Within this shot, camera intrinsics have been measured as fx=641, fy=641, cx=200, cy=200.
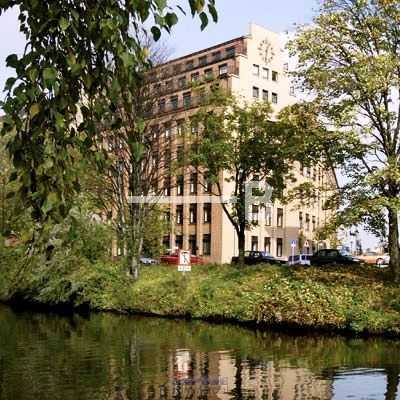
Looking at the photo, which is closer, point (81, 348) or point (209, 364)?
point (209, 364)

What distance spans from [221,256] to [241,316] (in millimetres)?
39800

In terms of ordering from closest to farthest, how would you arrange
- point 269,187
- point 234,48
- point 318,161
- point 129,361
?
point 129,361, point 318,161, point 269,187, point 234,48

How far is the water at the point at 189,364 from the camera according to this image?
42.4 feet

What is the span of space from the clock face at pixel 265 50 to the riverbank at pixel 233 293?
39.0 m

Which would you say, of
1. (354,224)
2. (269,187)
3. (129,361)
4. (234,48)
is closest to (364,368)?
(129,361)

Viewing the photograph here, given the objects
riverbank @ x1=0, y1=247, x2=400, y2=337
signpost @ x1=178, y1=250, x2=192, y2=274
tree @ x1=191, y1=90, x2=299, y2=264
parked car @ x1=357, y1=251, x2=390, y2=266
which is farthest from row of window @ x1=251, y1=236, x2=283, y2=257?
signpost @ x1=178, y1=250, x2=192, y2=274

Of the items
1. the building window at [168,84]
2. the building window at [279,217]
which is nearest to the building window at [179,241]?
Result: the building window at [279,217]

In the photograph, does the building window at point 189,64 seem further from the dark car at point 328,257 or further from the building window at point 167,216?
the building window at point 167,216

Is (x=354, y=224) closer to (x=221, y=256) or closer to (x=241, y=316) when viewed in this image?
(x=241, y=316)

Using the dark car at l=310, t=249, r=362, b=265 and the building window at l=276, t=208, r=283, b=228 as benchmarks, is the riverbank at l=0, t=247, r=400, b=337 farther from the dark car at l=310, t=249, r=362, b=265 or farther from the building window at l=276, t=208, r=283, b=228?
the building window at l=276, t=208, r=283, b=228

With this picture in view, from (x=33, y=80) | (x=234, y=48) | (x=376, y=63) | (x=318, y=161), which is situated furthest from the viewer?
(x=234, y=48)

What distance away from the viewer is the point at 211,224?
67.4m

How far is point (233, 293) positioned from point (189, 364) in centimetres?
1079

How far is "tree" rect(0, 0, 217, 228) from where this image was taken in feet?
10.9
